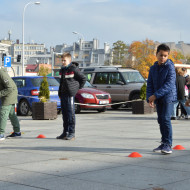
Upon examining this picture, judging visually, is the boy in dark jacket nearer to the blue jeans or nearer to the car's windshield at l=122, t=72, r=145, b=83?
the blue jeans

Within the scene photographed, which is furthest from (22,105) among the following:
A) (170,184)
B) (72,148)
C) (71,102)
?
(170,184)

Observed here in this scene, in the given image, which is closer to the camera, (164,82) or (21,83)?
(164,82)

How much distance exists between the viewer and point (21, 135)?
34.3 ft

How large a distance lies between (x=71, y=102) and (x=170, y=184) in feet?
15.5

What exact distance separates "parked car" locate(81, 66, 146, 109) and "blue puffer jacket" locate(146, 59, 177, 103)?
1366 centimetres

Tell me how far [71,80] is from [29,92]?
8.47m

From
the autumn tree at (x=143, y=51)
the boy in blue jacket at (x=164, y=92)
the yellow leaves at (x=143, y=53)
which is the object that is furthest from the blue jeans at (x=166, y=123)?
the autumn tree at (x=143, y=51)

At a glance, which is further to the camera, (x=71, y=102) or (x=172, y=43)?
(x=172, y=43)

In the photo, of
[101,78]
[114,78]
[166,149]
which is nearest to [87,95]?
[114,78]

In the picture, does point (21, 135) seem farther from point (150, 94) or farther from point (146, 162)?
point (146, 162)

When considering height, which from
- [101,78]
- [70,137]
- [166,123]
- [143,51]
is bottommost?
[70,137]

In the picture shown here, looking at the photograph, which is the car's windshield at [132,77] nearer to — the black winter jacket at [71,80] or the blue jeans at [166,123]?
the black winter jacket at [71,80]

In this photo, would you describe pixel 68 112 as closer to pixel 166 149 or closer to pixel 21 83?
pixel 166 149

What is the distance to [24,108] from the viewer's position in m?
18.0
